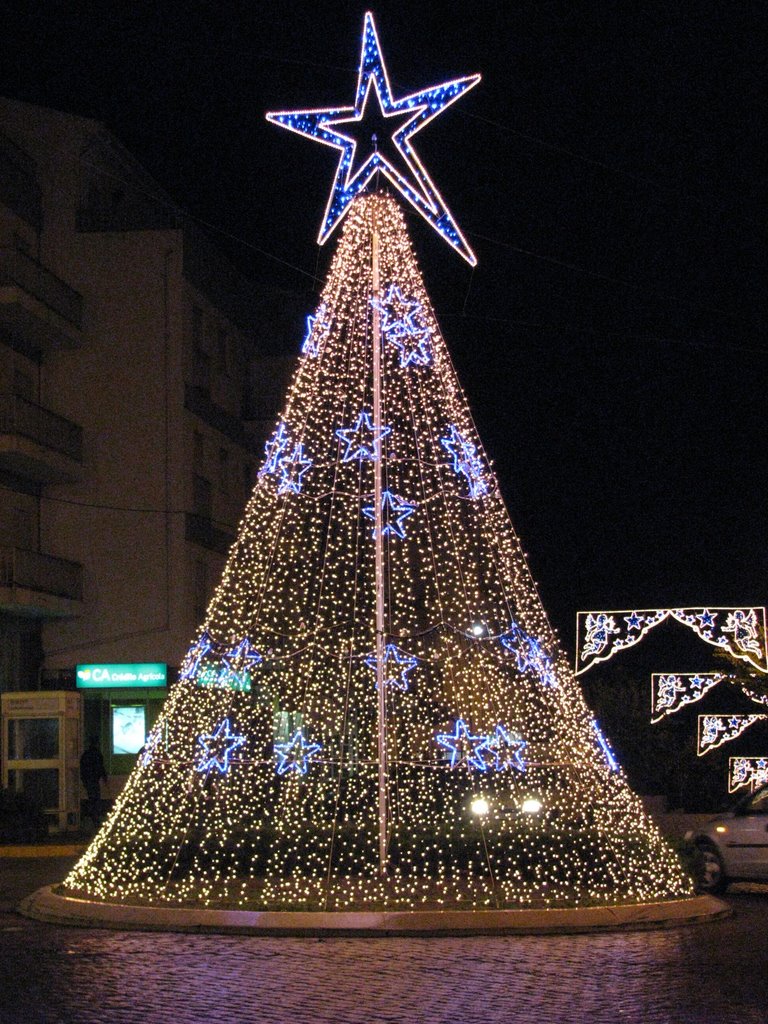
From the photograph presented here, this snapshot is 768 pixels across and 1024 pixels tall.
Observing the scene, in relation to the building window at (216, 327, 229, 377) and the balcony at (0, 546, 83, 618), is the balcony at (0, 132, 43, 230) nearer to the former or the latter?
the building window at (216, 327, 229, 377)

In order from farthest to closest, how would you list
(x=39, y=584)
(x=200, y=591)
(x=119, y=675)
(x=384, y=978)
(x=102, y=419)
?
(x=200, y=591) → (x=102, y=419) → (x=119, y=675) → (x=39, y=584) → (x=384, y=978)

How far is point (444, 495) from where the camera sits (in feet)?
56.0

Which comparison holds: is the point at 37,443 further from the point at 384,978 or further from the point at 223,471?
the point at 384,978

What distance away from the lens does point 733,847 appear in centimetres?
1977

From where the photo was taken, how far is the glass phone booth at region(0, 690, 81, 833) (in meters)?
29.7

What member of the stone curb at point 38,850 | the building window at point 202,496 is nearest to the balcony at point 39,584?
the building window at point 202,496

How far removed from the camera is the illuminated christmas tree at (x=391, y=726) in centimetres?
1658

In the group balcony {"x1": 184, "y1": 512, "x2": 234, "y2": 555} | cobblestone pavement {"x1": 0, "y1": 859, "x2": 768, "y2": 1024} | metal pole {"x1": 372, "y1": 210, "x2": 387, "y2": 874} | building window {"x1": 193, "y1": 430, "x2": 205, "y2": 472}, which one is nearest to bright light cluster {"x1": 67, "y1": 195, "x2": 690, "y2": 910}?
metal pole {"x1": 372, "y1": 210, "x2": 387, "y2": 874}

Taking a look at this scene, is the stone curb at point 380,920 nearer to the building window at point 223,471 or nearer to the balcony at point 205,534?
the balcony at point 205,534

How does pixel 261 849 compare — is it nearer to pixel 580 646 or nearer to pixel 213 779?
pixel 213 779

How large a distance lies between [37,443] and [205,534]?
6.21m

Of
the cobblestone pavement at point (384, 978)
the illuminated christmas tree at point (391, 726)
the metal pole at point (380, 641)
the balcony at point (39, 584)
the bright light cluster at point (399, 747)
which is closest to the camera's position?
the cobblestone pavement at point (384, 978)

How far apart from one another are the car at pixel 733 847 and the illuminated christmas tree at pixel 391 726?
8.31ft

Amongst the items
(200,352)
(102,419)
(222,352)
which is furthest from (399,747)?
(222,352)
